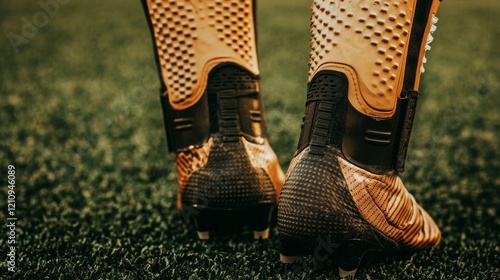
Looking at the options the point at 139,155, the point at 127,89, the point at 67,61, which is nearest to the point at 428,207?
the point at 139,155

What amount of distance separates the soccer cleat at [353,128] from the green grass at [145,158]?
12 cm

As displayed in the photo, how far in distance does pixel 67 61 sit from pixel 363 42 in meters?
3.57

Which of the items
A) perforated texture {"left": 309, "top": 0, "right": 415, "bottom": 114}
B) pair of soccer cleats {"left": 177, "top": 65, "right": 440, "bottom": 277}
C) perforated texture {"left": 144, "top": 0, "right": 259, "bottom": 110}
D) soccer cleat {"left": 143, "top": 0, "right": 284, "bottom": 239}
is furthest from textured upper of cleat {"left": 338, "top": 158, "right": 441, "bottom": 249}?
perforated texture {"left": 144, "top": 0, "right": 259, "bottom": 110}

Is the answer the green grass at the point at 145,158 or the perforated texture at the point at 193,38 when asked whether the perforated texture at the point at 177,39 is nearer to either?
the perforated texture at the point at 193,38

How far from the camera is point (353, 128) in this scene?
1.08m

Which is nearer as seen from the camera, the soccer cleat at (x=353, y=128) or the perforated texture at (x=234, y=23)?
the soccer cleat at (x=353, y=128)

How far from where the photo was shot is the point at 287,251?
1.13 metres

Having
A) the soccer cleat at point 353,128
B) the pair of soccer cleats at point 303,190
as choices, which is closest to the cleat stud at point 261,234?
the pair of soccer cleats at point 303,190

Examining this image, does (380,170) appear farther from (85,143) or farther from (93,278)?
(85,143)

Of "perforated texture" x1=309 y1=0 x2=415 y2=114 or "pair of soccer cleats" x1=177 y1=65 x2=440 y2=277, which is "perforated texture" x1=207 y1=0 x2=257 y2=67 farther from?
"perforated texture" x1=309 y1=0 x2=415 y2=114

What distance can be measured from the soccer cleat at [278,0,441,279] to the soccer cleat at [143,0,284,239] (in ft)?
0.68

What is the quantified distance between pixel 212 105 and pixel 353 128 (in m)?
0.41

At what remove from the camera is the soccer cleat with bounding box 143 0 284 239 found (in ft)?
4.21

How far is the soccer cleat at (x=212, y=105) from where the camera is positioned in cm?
128
